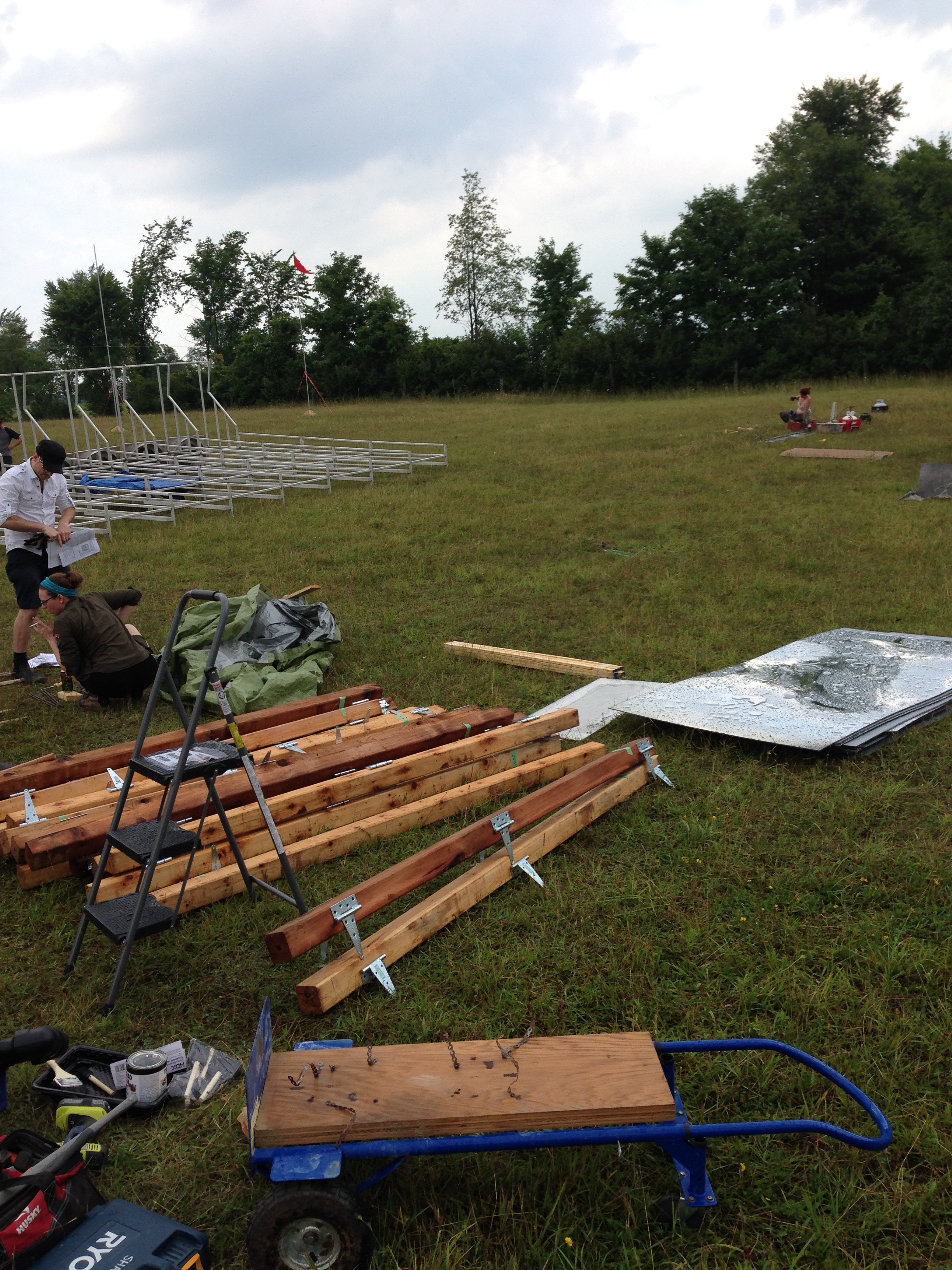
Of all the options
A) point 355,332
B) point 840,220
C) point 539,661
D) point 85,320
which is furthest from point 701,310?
point 539,661

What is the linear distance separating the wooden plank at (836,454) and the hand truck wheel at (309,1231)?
52.3ft

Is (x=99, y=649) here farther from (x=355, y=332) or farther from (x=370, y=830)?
(x=355, y=332)

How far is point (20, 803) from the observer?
456 cm

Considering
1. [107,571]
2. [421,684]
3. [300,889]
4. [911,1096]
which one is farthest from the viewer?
[107,571]

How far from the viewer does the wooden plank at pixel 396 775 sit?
438cm

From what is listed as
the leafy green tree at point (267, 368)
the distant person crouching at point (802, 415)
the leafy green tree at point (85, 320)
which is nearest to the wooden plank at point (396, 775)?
the distant person crouching at point (802, 415)

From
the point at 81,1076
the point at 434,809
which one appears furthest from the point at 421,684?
the point at 81,1076

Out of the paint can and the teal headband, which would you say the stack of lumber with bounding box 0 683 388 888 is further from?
the teal headband

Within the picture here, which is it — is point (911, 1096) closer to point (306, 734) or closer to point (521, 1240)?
point (521, 1240)

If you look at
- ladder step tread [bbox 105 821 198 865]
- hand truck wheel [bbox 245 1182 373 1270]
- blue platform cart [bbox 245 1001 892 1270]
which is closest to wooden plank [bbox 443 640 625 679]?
ladder step tread [bbox 105 821 198 865]

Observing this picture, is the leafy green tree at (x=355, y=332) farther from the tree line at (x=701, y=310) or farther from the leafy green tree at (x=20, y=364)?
the leafy green tree at (x=20, y=364)

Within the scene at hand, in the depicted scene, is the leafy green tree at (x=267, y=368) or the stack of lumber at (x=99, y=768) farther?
the leafy green tree at (x=267, y=368)

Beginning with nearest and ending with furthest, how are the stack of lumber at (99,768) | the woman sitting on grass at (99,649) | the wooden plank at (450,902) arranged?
1. the wooden plank at (450,902)
2. the stack of lumber at (99,768)
3. the woman sitting on grass at (99,649)

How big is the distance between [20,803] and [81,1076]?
1.96m
